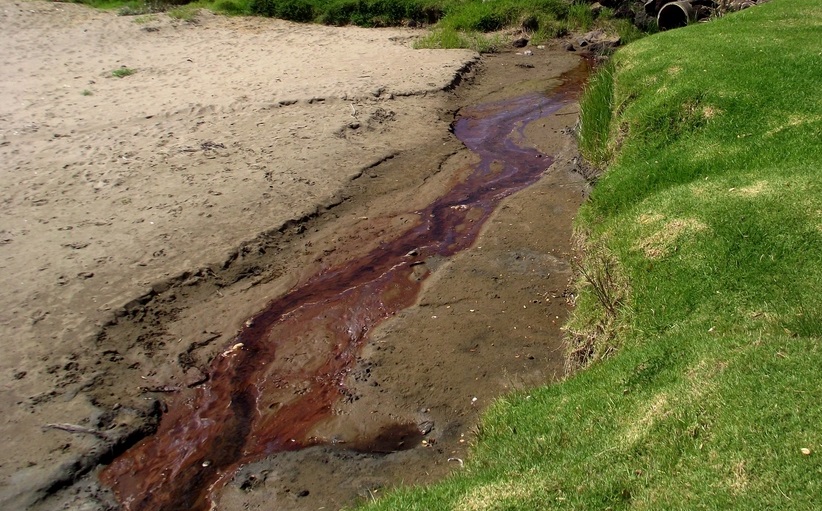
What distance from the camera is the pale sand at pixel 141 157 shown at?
7.19 meters

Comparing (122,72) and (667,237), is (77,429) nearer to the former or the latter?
(667,237)

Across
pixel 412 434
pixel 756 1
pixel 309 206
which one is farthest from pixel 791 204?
pixel 756 1

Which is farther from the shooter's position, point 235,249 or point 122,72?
point 122,72

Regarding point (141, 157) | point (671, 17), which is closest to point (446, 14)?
point (671, 17)

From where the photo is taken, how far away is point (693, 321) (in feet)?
18.1

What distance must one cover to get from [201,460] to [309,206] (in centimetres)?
441

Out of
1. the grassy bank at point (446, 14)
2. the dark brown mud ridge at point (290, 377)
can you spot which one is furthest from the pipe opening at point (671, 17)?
the dark brown mud ridge at point (290, 377)

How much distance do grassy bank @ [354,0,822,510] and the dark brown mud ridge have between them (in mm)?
1669

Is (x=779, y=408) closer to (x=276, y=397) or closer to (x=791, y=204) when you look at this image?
(x=791, y=204)

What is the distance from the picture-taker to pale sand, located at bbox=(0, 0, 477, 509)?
23.6 ft

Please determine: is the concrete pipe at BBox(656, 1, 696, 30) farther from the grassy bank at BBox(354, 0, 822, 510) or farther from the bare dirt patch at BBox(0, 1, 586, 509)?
the grassy bank at BBox(354, 0, 822, 510)

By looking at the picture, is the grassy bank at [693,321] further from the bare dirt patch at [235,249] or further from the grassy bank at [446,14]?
the grassy bank at [446,14]

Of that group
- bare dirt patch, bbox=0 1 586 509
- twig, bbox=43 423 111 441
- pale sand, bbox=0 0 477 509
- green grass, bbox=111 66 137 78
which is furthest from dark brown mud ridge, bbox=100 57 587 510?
green grass, bbox=111 66 137 78

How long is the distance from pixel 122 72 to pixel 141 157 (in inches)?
192
